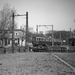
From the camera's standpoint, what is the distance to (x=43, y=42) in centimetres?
3497

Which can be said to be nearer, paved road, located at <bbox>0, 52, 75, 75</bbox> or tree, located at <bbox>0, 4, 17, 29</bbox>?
paved road, located at <bbox>0, 52, 75, 75</bbox>

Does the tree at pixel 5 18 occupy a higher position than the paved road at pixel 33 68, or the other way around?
the tree at pixel 5 18

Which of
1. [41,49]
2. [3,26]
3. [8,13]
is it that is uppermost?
[8,13]

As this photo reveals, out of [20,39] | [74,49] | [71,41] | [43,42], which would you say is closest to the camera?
[74,49]

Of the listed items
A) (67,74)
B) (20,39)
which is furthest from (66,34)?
(67,74)

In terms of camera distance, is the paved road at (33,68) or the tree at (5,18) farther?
the tree at (5,18)

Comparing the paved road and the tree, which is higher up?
the tree

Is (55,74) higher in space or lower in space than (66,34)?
A: lower

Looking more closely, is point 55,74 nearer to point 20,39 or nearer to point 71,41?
point 71,41

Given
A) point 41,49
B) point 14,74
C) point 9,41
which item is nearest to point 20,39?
point 9,41

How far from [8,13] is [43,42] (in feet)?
42.6

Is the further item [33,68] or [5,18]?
[5,18]

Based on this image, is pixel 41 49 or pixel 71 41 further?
pixel 71 41

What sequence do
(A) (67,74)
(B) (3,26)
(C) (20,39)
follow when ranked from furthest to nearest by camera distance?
(C) (20,39) → (B) (3,26) → (A) (67,74)
